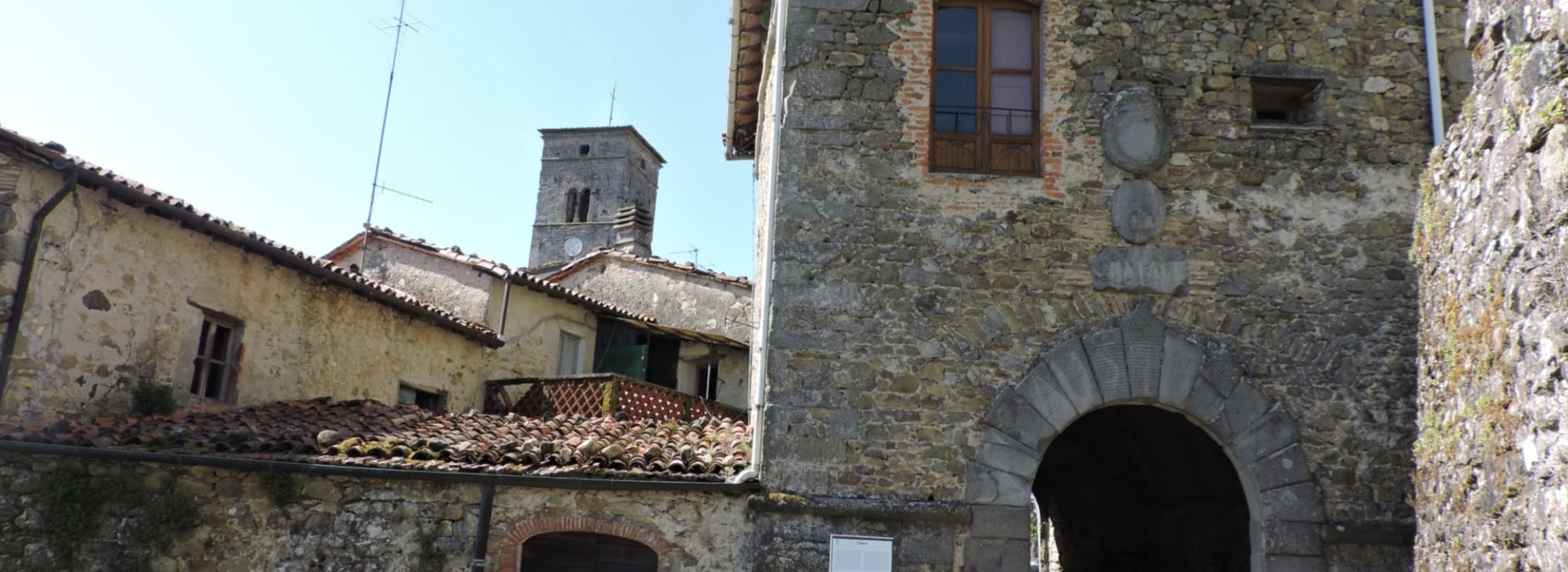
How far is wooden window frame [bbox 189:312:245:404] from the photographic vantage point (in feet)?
38.1

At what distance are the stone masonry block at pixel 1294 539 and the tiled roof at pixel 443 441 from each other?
11.3 ft

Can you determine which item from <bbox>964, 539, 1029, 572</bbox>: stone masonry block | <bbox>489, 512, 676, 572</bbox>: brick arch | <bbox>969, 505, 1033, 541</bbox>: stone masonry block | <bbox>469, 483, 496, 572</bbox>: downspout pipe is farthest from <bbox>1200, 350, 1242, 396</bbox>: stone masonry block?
<bbox>469, 483, 496, 572</bbox>: downspout pipe

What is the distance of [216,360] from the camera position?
467 inches

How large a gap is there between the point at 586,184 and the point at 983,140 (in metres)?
31.2

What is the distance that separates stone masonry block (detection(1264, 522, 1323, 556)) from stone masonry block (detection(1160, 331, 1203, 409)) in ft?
3.20

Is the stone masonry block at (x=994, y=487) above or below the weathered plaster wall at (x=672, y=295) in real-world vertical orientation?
below

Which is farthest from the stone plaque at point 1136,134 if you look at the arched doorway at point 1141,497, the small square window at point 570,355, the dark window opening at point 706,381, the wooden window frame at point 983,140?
the small square window at point 570,355

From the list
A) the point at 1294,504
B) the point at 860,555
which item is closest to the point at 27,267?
the point at 860,555

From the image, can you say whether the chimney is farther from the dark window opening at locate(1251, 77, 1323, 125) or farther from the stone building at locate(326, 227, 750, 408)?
the dark window opening at locate(1251, 77, 1323, 125)

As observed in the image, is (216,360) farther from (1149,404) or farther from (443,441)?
(1149,404)

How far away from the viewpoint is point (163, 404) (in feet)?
35.9

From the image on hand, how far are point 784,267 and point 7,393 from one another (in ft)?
19.8

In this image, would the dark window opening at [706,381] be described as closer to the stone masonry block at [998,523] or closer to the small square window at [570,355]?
the small square window at [570,355]

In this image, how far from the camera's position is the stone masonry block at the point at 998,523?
8227 millimetres
